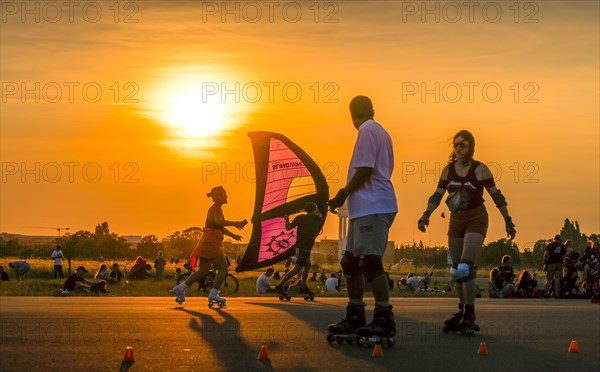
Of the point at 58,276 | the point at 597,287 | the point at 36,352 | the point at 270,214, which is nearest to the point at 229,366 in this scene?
the point at 36,352

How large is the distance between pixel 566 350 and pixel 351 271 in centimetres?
207

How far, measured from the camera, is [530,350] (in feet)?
37.2

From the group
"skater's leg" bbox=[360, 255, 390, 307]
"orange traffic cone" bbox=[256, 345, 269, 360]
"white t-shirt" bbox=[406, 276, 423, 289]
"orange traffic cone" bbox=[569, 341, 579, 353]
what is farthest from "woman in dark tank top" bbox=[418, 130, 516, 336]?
"white t-shirt" bbox=[406, 276, 423, 289]

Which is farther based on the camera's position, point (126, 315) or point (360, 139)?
point (126, 315)

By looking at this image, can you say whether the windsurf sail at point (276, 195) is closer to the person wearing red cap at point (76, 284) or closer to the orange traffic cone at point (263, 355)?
the person wearing red cap at point (76, 284)

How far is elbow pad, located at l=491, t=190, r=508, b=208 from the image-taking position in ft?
45.8

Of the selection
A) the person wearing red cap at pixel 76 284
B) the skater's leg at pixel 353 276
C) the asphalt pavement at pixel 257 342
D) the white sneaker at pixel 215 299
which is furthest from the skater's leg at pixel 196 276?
the person wearing red cap at pixel 76 284

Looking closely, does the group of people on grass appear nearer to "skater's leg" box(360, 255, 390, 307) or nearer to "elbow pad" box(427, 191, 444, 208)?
"elbow pad" box(427, 191, 444, 208)

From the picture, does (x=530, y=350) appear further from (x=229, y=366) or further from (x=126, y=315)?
(x=126, y=315)

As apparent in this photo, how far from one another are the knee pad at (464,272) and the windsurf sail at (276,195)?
2176cm

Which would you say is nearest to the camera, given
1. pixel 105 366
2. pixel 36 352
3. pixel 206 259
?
pixel 105 366

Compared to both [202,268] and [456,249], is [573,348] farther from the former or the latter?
[202,268]

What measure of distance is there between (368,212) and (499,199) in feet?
9.68

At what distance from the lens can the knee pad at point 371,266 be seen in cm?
1146
